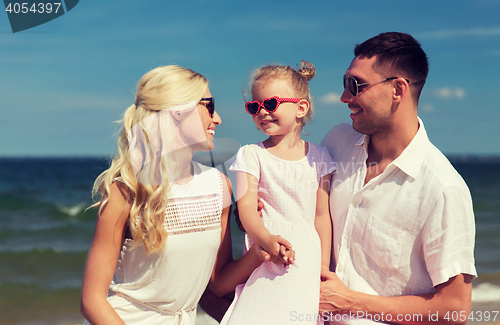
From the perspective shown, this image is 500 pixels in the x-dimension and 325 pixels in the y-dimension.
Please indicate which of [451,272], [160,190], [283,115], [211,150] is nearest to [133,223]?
[160,190]

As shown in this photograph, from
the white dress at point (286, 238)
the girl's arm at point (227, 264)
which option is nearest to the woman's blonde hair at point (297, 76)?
the white dress at point (286, 238)

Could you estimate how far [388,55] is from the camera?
2.85 meters

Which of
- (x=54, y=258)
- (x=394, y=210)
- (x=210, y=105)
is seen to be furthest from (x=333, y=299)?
(x=54, y=258)

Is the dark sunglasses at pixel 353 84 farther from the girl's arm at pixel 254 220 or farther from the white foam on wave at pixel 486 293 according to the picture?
the white foam on wave at pixel 486 293

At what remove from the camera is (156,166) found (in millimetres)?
2574

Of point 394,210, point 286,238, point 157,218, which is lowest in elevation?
point 286,238

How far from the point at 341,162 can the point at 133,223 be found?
159 cm

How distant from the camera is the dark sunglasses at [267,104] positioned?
9.57ft

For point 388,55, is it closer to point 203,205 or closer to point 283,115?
point 283,115

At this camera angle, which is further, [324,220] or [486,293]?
[486,293]

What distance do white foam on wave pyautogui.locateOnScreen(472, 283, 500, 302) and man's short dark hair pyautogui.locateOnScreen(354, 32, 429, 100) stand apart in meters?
6.67

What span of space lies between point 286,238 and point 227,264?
0.52m

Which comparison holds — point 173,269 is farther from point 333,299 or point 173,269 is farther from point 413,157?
point 413,157

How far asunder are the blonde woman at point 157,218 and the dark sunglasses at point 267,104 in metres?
0.36
